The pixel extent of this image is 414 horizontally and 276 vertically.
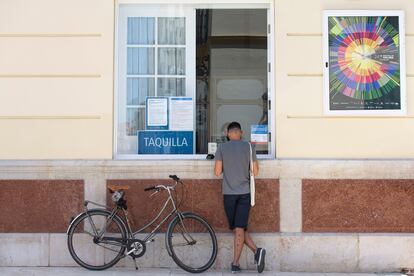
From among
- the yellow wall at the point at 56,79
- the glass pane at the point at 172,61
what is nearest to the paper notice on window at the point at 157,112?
the glass pane at the point at 172,61

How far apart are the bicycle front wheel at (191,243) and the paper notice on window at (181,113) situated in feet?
4.42

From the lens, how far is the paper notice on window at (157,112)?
7.86 m

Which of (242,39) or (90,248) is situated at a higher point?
(242,39)

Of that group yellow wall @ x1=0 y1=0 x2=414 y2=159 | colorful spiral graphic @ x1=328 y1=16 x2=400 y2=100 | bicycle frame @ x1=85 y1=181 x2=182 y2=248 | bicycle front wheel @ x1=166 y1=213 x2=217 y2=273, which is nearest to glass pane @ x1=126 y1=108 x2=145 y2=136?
yellow wall @ x1=0 y1=0 x2=414 y2=159

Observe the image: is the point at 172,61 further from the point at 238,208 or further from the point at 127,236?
the point at 127,236

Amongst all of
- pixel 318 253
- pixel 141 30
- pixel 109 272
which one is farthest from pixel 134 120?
pixel 318 253

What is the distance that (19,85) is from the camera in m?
7.62

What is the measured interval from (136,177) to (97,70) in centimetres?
154

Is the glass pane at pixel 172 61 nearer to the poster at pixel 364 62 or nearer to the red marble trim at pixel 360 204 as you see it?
the poster at pixel 364 62

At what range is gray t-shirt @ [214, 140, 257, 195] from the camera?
7.07 meters

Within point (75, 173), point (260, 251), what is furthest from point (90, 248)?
point (260, 251)

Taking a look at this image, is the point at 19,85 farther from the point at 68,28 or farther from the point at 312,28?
the point at 312,28

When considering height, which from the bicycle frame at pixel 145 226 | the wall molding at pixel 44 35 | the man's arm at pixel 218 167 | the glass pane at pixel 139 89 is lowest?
the bicycle frame at pixel 145 226

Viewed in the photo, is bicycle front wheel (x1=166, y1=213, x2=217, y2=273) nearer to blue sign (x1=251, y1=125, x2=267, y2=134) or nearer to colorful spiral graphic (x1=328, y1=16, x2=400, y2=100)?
blue sign (x1=251, y1=125, x2=267, y2=134)
